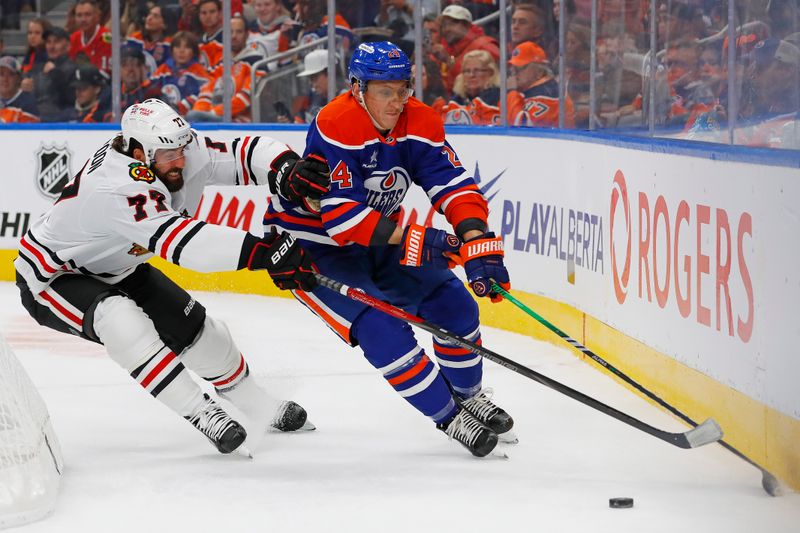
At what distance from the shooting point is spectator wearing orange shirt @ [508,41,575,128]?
5.96m

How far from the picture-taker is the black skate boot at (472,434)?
3579mm

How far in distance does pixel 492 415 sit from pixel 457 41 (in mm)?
3234

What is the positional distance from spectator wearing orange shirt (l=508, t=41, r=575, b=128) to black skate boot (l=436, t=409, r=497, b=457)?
253cm

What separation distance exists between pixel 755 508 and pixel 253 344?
303 centimetres

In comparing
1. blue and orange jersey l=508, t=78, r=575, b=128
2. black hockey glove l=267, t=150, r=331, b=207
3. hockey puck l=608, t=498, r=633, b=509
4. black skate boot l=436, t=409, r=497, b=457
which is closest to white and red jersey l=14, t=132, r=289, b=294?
black hockey glove l=267, t=150, r=331, b=207

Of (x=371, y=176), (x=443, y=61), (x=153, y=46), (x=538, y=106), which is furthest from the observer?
(x=153, y=46)

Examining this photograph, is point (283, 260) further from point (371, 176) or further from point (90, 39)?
point (90, 39)

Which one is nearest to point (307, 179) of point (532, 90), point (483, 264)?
point (483, 264)

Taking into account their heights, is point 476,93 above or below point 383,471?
above

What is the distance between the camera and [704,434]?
3.30 metres

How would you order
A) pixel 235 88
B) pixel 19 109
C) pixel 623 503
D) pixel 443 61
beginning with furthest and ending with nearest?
pixel 19 109 < pixel 235 88 < pixel 443 61 < pixel 623 503

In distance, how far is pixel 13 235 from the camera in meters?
7.49

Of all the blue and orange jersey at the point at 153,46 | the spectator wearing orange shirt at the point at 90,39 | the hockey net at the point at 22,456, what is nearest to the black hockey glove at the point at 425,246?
the hockey net at the point at 22,456

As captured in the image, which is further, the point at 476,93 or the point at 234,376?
the point at 476,93
